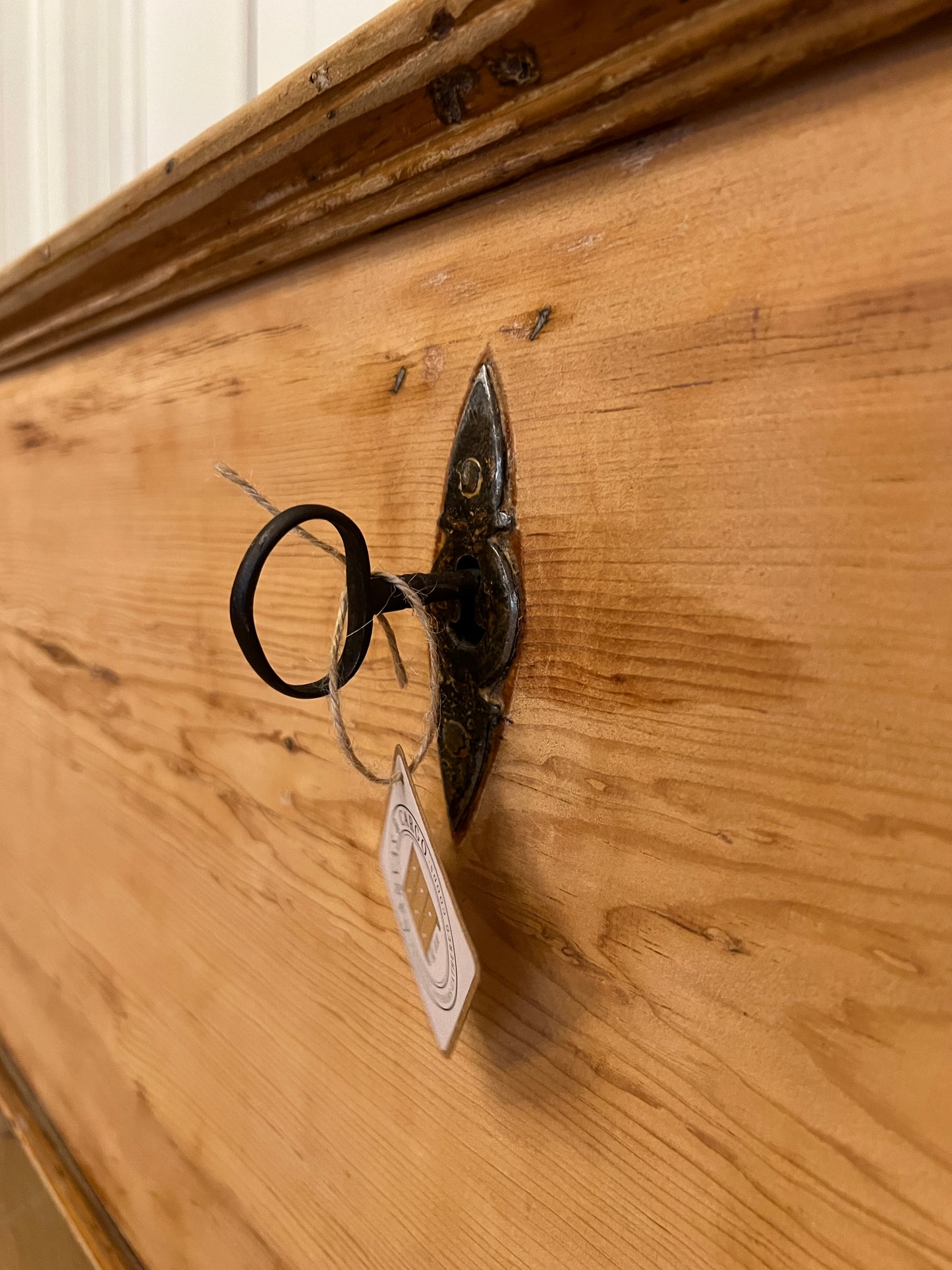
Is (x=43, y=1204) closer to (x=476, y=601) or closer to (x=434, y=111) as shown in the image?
(x=476, y=601)

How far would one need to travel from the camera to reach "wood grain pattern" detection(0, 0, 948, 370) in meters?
0.24

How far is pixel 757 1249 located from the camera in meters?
0.26

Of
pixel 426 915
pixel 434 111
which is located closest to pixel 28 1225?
pixel 426 915

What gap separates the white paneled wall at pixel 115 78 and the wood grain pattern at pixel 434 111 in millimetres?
247

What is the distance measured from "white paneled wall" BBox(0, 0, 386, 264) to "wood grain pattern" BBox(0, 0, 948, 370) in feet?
0.81

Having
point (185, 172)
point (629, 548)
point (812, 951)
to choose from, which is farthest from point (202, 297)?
point (812, 951)

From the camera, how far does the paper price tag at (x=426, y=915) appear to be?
1.03 ft

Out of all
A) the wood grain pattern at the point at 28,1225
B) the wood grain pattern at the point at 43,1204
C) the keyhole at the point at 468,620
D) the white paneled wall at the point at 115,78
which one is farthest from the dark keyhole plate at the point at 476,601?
the wood grain pattern at the point at 28,1225

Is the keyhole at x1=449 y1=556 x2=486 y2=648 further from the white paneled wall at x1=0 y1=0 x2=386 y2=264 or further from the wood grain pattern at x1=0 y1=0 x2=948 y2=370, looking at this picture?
the white paneled wall at x1=0 y1=0 x2=386 y2=264

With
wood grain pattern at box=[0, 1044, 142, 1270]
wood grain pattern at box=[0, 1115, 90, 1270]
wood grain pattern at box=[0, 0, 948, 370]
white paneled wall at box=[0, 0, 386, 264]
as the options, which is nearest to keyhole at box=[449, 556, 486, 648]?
wood grain pattern at box=[0, 0, 948, 370]

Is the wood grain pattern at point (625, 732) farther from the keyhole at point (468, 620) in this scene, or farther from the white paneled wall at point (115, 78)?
the white paneled wall at point (115, 78)

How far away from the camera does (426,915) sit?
0.34 meters

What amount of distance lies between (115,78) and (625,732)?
94 cm

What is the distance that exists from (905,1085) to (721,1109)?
0.06 m
